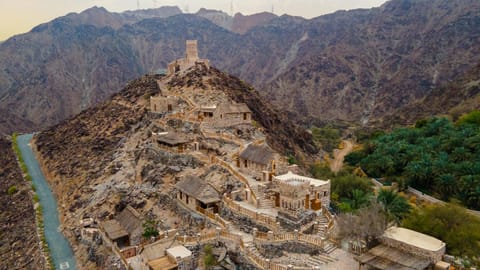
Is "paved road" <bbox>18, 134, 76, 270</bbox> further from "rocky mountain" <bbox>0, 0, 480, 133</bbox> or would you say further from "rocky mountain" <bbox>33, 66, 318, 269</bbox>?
"rocky mountain" <bbox>0, 0, 480, 133</bbox>

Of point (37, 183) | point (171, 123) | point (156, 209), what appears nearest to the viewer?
point (156, 209)

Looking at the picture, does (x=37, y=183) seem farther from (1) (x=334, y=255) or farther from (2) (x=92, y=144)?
(1) (x=334, y=255)

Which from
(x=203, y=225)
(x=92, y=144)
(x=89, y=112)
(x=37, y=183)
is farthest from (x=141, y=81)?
(x=203, y=225)

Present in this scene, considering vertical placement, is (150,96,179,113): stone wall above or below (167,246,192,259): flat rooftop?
above

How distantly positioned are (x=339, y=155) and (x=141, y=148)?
147 feet

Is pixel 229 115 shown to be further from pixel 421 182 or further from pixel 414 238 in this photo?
pixel 414 238

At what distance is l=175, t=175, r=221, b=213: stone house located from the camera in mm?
33000

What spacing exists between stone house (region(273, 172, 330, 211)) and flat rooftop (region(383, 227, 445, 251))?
6.20 meters

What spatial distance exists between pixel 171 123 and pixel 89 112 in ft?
98.3

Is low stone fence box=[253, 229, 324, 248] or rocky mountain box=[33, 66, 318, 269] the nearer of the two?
low stone fence box=[253, 229, 324, 248]

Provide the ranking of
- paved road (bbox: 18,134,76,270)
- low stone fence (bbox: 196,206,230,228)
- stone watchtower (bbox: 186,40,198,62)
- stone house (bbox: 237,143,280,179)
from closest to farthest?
1. low stone fence (bbox: 196,206,230,228)
2. stone house (bbox: 237,143,280,179)
3. paved road (bbox: 18,134,76,270)
4. stone watchtower (bbox: 186,40,198,62)

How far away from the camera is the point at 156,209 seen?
3878 cm

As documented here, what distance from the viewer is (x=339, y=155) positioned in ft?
266

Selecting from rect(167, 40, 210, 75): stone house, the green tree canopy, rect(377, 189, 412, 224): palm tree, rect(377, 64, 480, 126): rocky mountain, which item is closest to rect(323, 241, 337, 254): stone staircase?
the green tree canopy
